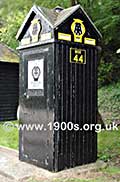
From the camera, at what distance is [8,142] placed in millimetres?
8102

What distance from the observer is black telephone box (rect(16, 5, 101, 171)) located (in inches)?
209

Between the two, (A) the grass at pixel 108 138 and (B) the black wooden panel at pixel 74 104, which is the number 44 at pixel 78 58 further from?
(A) the grass at pixel 108 138

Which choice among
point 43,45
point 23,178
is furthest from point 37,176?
point 43,45

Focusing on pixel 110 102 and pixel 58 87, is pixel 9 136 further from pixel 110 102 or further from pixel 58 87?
pixel 110 102

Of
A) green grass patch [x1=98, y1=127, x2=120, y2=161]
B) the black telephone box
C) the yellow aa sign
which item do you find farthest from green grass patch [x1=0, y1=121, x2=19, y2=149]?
the yellow aa sign

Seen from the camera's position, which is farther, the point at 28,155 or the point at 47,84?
the point at 28,155

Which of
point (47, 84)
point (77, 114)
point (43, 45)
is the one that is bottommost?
point (77, 114)

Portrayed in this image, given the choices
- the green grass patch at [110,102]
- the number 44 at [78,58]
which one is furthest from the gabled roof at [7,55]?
the number 44 at [78,58]

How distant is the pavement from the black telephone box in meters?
0.13

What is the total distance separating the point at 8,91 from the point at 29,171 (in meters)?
7.90

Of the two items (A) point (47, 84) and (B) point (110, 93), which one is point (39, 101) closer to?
(A) point (47, 84)

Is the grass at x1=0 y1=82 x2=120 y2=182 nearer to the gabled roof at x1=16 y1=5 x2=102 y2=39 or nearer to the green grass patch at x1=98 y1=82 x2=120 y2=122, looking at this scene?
the green grass patch at x1=98 y1=82 x2=120 y2=122

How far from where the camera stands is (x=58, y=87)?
5289 millimetres

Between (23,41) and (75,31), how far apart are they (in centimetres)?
116
